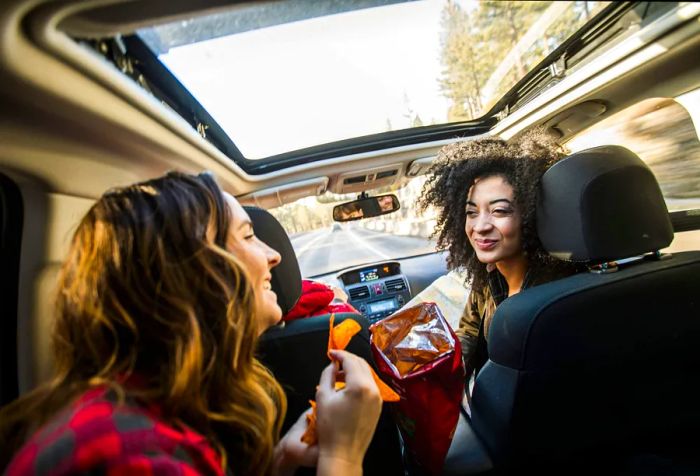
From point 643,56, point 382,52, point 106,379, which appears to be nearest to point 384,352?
point 106,379

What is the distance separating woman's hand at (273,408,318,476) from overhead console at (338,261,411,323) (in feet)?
9.03

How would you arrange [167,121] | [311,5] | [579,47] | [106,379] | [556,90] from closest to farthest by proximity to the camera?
[106,379] → [311,5] → [167,121] → [579,47] → [556,90]

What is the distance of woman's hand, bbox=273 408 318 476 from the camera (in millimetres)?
1071

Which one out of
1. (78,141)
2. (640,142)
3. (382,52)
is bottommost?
(640,142)

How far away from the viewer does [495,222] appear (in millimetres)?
1999

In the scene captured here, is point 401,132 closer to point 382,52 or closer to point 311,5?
point 382,52

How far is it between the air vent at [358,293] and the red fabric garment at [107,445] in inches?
128

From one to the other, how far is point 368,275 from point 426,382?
9.08ft

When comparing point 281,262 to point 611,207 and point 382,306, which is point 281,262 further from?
point 382,306

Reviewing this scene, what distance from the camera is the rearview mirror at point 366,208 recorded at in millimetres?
3789

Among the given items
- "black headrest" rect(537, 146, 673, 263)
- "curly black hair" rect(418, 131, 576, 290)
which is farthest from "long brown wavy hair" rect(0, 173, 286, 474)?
"curly black hair" rect(418, 131, 576, 290)

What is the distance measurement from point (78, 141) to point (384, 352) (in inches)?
65.1

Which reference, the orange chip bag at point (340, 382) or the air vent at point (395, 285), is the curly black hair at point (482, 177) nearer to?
the orange chip bag at point (340, 382)

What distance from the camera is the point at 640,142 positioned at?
8.69 ft
